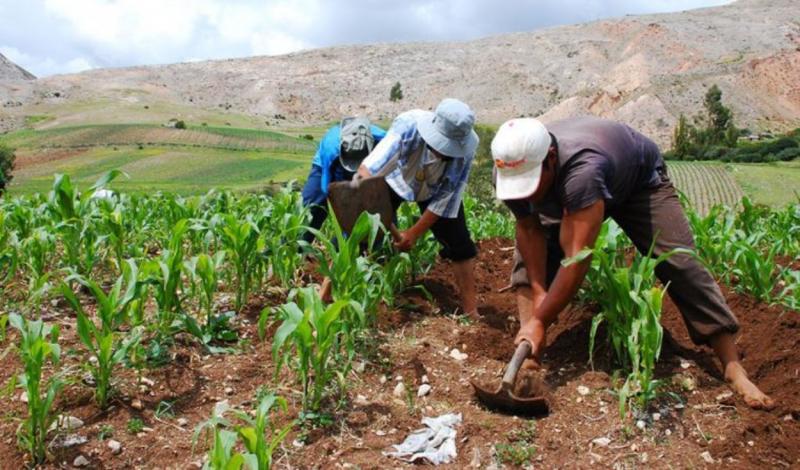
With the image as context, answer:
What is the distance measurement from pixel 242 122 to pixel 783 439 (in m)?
69.5

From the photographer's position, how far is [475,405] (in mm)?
2604

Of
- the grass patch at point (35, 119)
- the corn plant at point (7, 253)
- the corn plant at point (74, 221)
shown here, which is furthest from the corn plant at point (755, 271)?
the grass patch at point (35, 119)

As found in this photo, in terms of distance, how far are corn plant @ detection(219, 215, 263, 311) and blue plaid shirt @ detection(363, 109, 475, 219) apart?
648 mm

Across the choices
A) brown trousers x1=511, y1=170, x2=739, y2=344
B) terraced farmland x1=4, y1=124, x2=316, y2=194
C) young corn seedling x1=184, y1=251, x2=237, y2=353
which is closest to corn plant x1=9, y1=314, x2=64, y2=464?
young corn seedling x1=184, y1=251, x2=237, y2=353

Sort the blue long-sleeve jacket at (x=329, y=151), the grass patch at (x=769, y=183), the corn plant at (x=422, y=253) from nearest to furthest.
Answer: the blue long-sleeve jacket at (x=329, y=151)
the corn plant at (x=422, y=253)
the grass patch at (x=769, y=183)

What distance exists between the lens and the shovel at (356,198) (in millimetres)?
3133

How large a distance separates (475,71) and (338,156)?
94668 mm

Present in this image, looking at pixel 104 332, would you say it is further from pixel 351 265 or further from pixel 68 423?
pixel 351 265

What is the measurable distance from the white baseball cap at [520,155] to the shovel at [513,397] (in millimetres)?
563

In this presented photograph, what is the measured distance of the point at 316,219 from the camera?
4.12 metres

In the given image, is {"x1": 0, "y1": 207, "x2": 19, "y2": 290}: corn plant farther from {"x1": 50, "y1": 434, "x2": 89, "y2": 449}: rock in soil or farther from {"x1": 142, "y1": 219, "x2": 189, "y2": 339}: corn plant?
{"x1": 50, "y1": 434, "x2": 89, "y2": 449}: rock in soil

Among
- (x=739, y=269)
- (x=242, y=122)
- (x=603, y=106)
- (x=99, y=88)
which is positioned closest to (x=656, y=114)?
(x=603, y=106)

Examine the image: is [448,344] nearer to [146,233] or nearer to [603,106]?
[146,233]

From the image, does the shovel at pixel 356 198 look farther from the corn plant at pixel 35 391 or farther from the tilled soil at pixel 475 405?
the corn plant at pixel 35 391
